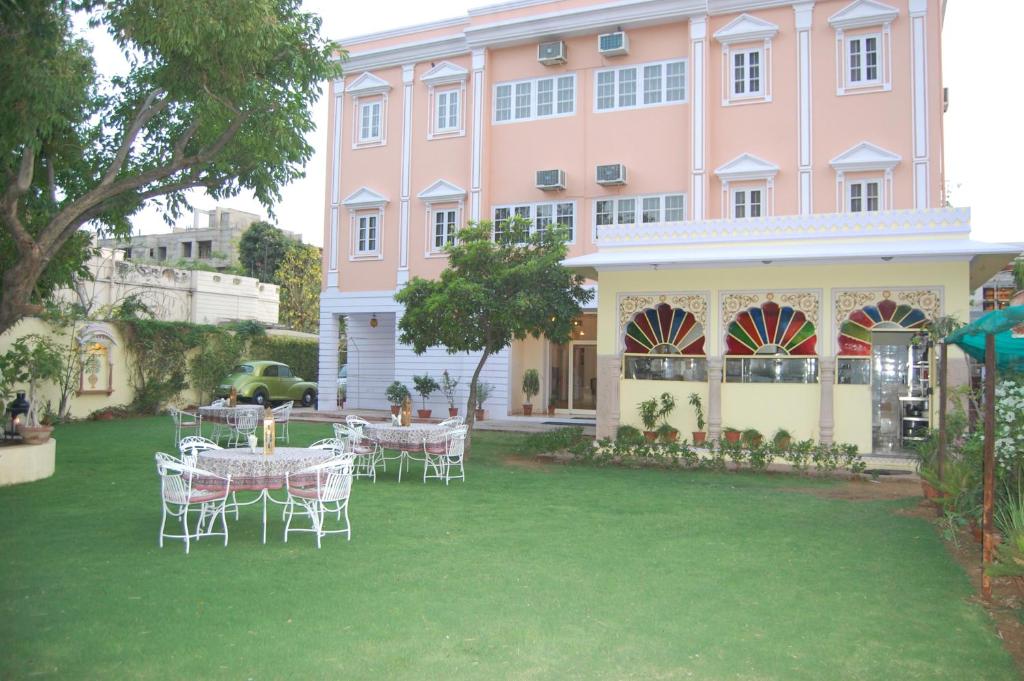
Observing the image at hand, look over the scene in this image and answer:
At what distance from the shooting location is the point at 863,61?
18.0 metres

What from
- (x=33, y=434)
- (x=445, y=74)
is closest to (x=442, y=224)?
(x=445, y=74)

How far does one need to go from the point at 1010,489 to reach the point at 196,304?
1117 inches

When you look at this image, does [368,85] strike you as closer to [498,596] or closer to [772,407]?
[772,407]

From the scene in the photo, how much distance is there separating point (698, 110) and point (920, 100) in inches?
182

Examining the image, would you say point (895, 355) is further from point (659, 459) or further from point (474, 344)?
point (474, 344)

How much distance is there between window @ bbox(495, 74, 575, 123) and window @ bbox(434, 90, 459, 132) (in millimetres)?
1139

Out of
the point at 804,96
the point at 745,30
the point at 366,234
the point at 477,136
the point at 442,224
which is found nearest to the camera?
the point at 804,96

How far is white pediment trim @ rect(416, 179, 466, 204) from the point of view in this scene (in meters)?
21.4

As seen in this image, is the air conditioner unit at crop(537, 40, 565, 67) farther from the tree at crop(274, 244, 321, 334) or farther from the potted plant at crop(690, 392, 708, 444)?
the tree at crop(274, 244, 321, 334)

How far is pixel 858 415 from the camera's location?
12555 mm

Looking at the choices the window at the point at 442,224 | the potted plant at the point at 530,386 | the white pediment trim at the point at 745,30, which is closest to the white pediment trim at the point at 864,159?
the white pediment trim at the point at 745,30

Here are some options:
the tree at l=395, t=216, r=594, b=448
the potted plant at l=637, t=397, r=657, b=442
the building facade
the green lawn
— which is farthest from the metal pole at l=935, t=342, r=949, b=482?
the tree at l=395, t=216, r=594, b=448

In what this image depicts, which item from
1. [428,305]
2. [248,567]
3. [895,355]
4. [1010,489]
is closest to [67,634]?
[248,567]

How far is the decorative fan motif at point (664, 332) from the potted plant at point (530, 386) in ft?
25.8
